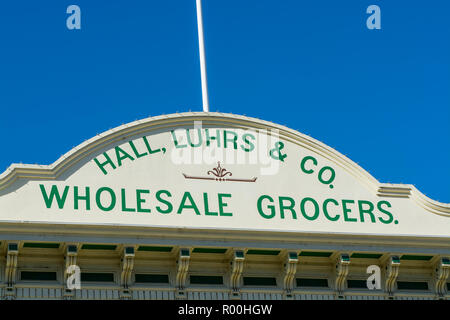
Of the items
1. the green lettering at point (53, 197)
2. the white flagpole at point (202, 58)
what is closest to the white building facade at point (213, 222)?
the green lettering at point (53, 197)

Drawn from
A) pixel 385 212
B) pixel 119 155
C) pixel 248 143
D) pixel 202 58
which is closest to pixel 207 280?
pixel 119 155

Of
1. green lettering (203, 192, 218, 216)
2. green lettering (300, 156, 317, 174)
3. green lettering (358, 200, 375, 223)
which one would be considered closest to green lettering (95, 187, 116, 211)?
green lettering (203, 192, 218, 216)

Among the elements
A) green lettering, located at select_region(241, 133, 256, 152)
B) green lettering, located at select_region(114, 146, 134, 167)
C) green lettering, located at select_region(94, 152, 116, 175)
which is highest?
green lettering, located at select_region(241, 133, 256, 152)

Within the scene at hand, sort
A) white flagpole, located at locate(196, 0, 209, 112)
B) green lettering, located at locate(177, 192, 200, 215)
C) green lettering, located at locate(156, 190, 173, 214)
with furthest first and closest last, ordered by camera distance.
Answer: white flagpole, located at locate(196, 0, 209, 112) < green lettering, located at locate(177, 192, 200, 215) < green lettering, located at locate(156, 190, 173, 214)

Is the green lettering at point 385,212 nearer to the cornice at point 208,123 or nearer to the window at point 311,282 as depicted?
the cornice at point 208,123

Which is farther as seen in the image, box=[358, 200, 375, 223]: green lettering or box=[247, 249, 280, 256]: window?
box=[358, 200, 375, 223]: green lettering

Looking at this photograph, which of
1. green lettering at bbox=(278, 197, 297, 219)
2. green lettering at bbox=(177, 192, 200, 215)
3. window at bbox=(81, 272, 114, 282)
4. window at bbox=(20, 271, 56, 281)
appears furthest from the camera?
green lettering at bbox=(278, 197, 297, 219)

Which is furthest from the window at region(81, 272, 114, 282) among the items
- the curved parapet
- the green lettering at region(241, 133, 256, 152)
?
the green lettering at region(241, 133, 256, 152)

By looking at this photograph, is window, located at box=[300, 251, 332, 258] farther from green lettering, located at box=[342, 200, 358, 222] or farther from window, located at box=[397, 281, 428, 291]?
window, located at box=[397, 281, 428, 291]

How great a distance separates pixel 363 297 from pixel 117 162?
698 cm

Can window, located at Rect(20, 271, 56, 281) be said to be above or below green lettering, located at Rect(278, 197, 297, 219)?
below
